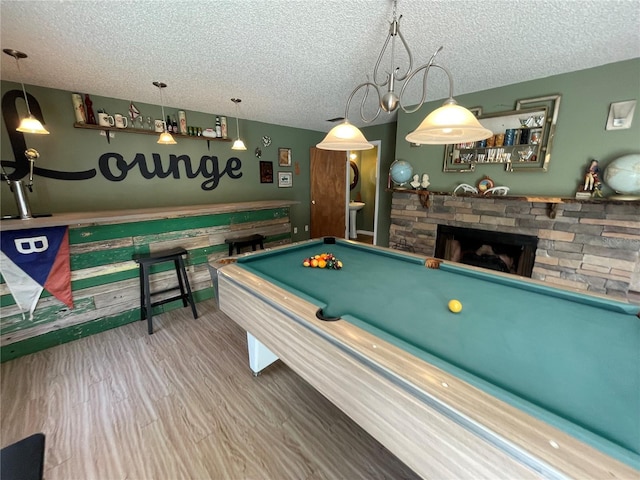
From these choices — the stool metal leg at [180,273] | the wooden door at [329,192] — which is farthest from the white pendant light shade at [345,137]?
the wooden door at [329,192]

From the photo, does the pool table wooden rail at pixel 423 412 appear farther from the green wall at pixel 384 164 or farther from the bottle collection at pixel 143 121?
the green wall at pixel 384 164

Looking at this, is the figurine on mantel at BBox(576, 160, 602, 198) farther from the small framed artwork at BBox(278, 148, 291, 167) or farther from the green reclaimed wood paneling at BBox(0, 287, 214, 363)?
the green reclaimed wood paneling at BBox(0, 287, 214, 363)

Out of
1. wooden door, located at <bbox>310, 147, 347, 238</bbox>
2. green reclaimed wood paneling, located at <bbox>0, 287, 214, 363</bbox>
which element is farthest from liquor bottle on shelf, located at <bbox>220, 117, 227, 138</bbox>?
green reclaimed wood paneling, located at <bbox>0, 287, 214, 363</bbox>

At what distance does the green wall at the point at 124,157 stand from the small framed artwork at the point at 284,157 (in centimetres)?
9

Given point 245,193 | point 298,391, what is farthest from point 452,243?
point 245,193

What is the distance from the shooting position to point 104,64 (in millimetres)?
2082

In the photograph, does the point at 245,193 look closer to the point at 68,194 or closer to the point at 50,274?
the point at 68,194

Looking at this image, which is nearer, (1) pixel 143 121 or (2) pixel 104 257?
(2) pixel 104 257

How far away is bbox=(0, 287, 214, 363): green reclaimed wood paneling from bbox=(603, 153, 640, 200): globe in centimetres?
416

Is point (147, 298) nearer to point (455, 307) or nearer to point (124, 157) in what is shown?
point (124, 157)

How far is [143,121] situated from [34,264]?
1902mm

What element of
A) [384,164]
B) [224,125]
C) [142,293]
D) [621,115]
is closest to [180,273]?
[142,293]

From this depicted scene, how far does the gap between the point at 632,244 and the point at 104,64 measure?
476 cm

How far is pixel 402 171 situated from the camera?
3.50m
